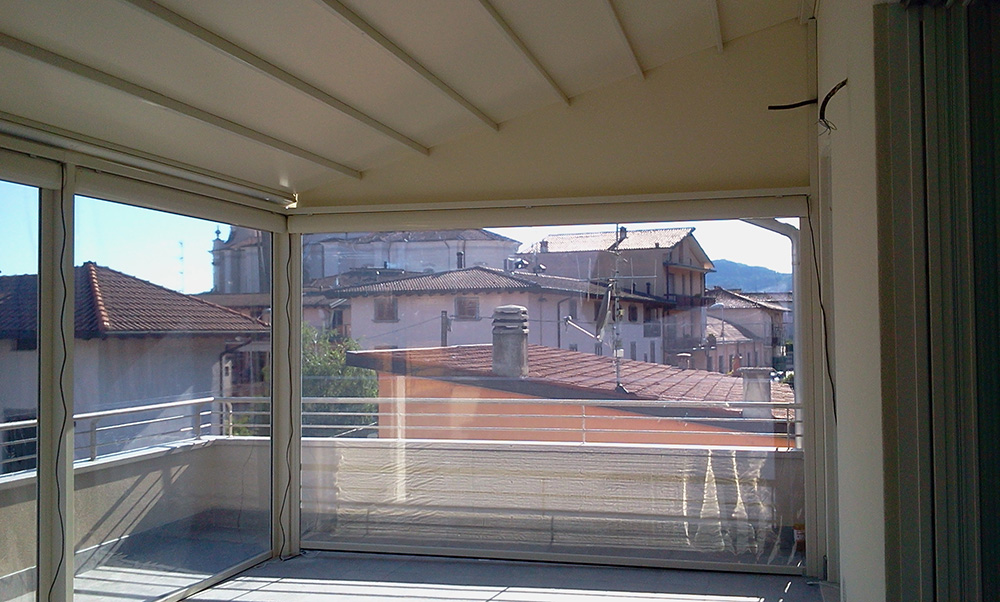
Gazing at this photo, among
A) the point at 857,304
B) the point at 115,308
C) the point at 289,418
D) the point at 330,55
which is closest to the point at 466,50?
the point at 330,55

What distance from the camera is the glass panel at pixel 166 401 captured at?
4129 millimetres

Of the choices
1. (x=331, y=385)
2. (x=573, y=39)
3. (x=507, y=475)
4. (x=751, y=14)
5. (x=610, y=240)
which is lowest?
(x=507, y=475)

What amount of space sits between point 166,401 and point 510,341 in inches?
89.6

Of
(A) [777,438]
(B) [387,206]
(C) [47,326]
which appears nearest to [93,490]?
(C) [47,326]

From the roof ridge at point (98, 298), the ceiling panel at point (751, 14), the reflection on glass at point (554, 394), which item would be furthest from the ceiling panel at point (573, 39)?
the roof ridge at point (98, 298)

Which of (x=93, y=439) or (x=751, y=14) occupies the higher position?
(x=751, y=14)

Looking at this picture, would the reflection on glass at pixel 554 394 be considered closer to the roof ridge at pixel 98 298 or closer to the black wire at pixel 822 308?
the black wire at pixel 822 308

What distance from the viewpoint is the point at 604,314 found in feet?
18.1

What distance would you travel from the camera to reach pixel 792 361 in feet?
17.0

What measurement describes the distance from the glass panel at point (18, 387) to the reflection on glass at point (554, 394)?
2339 mm

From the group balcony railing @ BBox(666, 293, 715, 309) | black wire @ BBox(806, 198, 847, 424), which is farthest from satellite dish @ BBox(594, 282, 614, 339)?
black wire @ BBox(806, 198, 847, 424)

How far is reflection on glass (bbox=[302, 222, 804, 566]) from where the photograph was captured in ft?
17.2

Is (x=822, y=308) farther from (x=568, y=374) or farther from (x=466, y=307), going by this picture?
(x=466, y=307)

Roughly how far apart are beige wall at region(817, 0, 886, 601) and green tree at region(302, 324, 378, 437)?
11.3 ft
